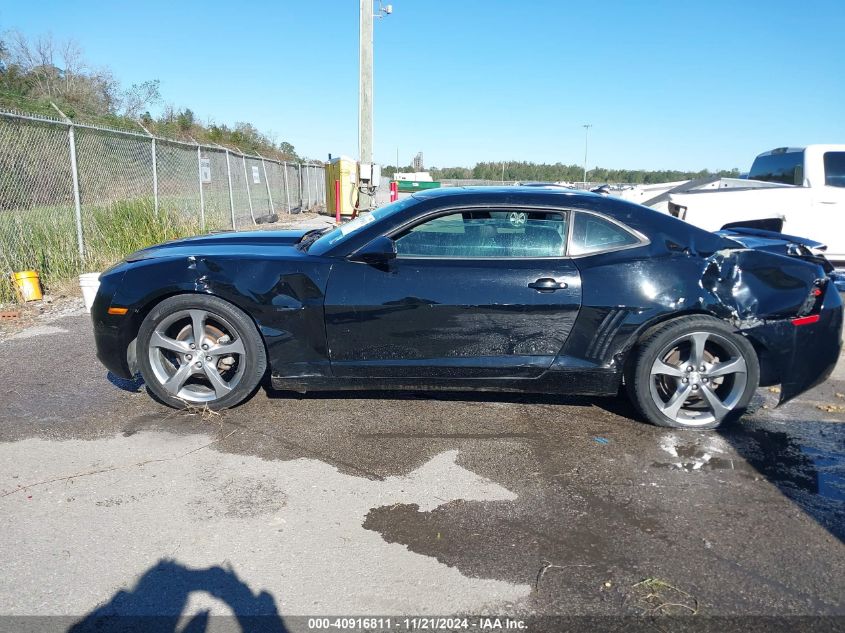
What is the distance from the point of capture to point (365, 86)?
19.0 meters

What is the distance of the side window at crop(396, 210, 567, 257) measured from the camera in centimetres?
410

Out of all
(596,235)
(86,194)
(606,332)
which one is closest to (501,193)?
(596,235)

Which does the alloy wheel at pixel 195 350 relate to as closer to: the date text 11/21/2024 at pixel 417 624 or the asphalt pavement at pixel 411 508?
the asphalt pavement at pixel 411 508

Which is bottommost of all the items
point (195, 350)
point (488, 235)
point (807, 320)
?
point (195, 350)

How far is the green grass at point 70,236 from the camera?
788cm

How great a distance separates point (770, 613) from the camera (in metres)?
2.41

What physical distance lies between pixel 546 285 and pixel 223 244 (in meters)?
2.30

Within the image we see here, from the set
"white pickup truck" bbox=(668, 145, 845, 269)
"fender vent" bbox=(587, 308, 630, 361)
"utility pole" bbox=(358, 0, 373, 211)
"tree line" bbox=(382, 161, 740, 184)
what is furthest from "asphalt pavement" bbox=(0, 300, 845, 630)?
"tree line" bbox=(382, 161, 740, 184)

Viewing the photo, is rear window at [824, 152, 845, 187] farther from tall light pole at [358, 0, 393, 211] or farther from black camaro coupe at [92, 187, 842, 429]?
tall light pole at [358, 0, 393, 211]

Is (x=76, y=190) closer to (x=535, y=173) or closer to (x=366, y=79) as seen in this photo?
(x=366, y=79)

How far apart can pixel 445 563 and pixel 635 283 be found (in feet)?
7.14

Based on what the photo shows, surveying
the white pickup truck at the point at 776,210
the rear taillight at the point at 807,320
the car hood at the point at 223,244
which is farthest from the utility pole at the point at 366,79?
the rear taillight at the point at 807,320

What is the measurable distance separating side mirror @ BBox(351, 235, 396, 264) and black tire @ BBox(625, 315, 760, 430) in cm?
166

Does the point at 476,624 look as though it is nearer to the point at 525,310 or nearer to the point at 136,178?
the point at 525,310
